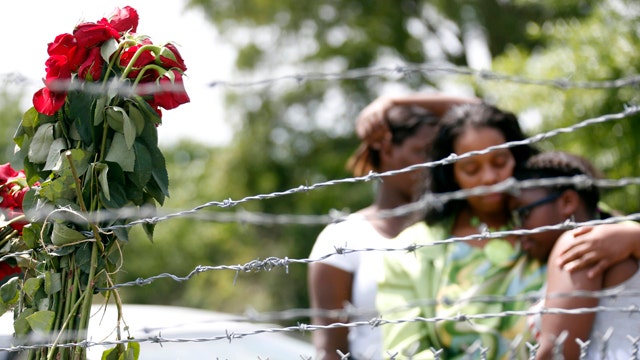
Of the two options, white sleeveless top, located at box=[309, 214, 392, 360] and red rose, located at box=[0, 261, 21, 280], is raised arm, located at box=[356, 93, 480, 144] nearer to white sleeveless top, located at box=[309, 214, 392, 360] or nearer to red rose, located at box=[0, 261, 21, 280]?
white sleeveless top, located at box=[309, 214, 392, 360]

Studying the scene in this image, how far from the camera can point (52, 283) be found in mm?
1949

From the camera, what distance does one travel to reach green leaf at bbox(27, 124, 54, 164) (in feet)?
6.52

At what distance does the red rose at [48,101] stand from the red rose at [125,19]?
0.21 meters

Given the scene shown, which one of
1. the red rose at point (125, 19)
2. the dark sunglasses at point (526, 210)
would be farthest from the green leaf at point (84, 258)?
the dark sunglasses at point (526, 210)

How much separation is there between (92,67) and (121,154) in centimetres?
21

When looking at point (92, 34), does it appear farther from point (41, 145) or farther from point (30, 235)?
point (30, 235)

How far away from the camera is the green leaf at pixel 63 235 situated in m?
1.91

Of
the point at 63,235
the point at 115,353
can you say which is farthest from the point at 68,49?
the point at 115,353

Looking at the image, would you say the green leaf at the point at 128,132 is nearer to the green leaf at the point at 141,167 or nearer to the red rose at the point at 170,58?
the green leaf at the point at 141,167

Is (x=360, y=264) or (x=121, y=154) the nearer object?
(x=121, y=154)

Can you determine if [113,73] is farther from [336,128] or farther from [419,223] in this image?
[336,128]

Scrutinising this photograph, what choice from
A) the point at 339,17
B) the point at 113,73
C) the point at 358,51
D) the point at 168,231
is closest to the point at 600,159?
the point at 113,73

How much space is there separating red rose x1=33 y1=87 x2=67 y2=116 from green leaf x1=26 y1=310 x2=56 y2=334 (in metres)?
0.42

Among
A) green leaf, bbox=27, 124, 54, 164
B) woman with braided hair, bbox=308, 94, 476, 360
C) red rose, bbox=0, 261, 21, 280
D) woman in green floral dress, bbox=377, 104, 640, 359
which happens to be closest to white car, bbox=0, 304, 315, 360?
woman with braided hair, bbox=308, 94, 476, 360
